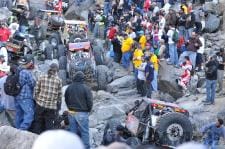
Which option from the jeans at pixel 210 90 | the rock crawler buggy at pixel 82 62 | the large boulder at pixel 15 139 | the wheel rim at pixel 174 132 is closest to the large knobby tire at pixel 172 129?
the wheel rim at pixel 174 132

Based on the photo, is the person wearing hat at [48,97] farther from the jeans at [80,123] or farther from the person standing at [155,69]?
the person standing at [155,69]

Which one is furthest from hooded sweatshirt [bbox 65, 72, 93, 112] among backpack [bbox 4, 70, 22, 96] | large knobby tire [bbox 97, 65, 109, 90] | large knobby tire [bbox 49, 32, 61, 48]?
large knobby tire [bbox 49, 32, 61, 48]

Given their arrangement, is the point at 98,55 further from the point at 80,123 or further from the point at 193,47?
the point at 80,123

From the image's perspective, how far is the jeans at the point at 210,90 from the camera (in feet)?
63.5

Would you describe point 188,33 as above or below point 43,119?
above

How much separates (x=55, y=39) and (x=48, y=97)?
40.5ft

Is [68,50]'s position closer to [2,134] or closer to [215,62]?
[215,62]

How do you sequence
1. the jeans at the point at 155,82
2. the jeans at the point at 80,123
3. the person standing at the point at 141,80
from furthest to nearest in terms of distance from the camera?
the jeans at the point at 155,82 → the person standing at the point at 141,80 → the jeans at the point at 80,123

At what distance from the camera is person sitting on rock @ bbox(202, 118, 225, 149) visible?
15.5 metres

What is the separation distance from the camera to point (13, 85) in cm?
1248

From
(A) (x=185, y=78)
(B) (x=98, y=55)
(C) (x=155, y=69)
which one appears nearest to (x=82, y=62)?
(B) (x=98, y=55)

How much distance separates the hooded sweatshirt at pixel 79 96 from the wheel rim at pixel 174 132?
388 centimetres

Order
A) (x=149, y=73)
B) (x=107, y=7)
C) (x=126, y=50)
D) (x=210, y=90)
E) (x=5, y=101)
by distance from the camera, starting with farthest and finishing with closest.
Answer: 1. (x=107, y=7)
2. (x=126, y=50)
3. (x=149, y=73)
4. (x=210, y=90)
5. (x=5, y=101)

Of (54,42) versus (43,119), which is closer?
(43,119)
